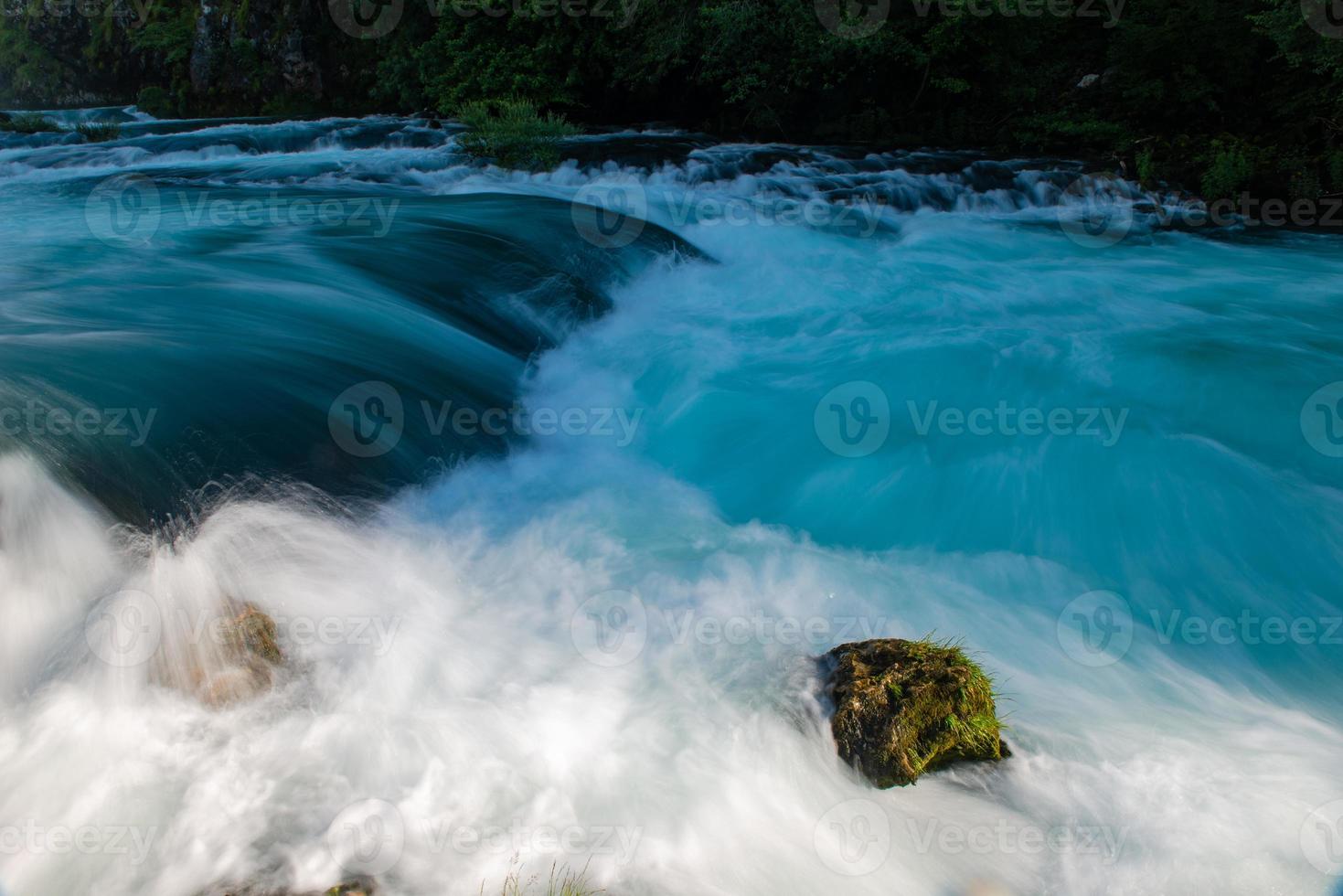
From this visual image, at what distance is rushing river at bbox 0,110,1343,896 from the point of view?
8.79 feet

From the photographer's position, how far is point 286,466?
13.3 feet

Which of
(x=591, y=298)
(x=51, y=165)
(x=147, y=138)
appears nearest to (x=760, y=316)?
(x=591, y=298)

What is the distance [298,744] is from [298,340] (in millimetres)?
3241

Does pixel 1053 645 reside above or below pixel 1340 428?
below

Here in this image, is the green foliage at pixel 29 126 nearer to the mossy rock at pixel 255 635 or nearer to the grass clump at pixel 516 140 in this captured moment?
the grass clump at pixel 516 140

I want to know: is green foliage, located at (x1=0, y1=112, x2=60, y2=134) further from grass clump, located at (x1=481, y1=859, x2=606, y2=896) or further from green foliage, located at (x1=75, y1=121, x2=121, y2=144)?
grass clump, located at (x1=481, y1=859, x2=606, y2=896)

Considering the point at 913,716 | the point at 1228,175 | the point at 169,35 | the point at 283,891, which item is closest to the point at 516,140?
the point at 1228,175

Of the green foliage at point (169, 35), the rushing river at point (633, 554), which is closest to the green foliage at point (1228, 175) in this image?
the rushing river at point (633, 554)

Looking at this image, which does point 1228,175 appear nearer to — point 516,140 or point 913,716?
point 516,140

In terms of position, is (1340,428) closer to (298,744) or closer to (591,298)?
(591,298)

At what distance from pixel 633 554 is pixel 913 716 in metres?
1.87

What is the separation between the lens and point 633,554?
4332 mm

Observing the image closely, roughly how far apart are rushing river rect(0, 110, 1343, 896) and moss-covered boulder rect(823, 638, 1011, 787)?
0.10 metres

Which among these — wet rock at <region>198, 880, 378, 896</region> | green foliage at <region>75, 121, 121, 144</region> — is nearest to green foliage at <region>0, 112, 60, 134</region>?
green foliage at <region>75, 121, 121, 144</region>
